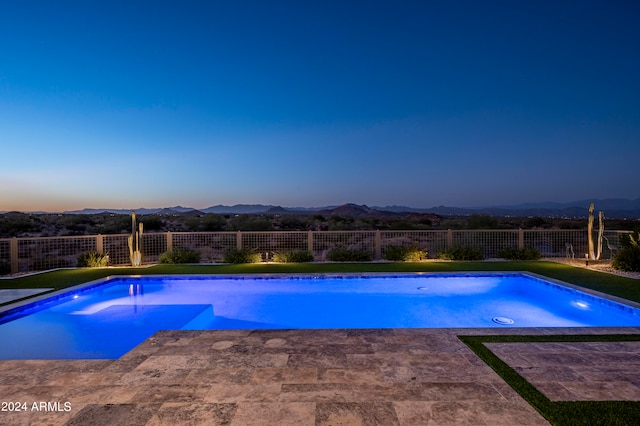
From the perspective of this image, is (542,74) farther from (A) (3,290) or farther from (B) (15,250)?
(B) (15,250)

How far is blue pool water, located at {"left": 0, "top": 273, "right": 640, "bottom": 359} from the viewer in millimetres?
5230

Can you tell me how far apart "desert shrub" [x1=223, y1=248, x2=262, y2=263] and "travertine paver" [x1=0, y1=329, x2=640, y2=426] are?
7801 millimetres

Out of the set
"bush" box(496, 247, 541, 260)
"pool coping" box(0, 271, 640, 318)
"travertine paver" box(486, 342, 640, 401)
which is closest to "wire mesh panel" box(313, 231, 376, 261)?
"pool coping" box(0, 271, 640, 318)

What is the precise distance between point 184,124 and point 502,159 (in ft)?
50.3

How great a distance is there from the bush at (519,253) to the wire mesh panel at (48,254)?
1342 centimetres

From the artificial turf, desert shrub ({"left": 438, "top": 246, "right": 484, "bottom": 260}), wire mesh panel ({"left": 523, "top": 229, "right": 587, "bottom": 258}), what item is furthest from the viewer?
wire mesh panel ({"left": 523, "top": 229, "right": 587, "bottom": 258})

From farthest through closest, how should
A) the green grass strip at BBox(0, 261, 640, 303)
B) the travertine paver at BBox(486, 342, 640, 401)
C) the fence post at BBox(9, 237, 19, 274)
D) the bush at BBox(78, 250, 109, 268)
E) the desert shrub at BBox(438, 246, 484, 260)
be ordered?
the desert shrub at BBox(438, 246, 484, 260) < the bush at BBox(78, 250, 109, 268) < the fence post at BBox(9, 237, 19, 274) < the green grass strip at BBox(0, 261, 640, 303) < the travertine paver at BBox(486, 342, 640, 401)

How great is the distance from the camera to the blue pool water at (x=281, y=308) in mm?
5230

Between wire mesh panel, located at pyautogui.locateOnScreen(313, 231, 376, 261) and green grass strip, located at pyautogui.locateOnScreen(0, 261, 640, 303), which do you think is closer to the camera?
green grass strip, located at pyautogui.locateOnScreen(0, 261, 640, 303)

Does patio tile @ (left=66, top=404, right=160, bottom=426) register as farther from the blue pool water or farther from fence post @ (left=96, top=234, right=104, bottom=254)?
fence post @ (left=96, top=234, right=104, bottom=254)

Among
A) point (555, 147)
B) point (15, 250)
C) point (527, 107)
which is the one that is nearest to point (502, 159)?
point (555, 147)

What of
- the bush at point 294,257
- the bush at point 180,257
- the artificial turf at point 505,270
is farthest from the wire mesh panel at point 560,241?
the bush at point 180,257

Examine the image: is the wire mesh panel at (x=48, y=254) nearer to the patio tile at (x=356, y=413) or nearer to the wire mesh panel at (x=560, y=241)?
the patio tile at (x=356, y=413)

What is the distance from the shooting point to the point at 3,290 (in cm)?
735
